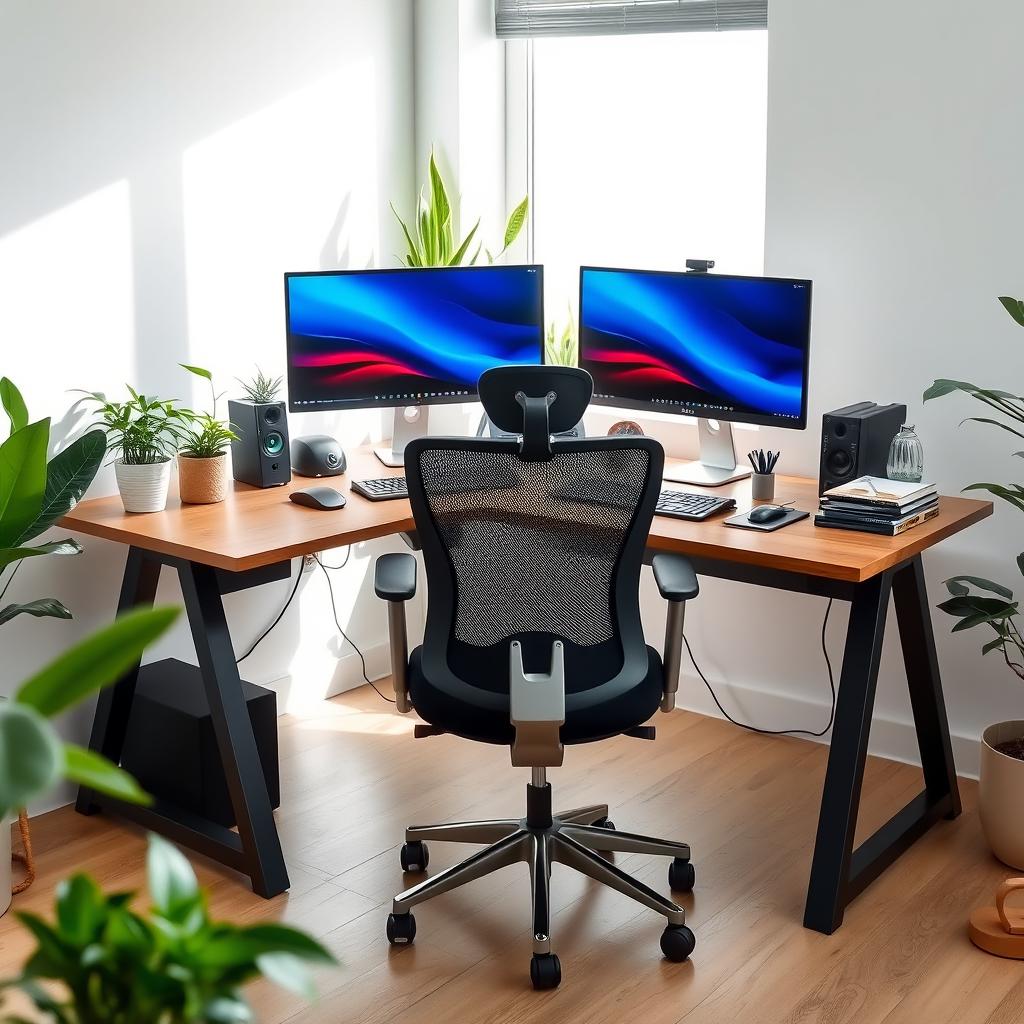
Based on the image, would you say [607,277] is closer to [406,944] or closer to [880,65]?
[880,65]

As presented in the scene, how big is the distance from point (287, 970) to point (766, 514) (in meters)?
2.26

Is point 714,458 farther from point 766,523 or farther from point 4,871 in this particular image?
point 4,871

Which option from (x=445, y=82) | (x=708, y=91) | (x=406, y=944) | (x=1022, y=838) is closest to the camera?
(x=406, y=944)

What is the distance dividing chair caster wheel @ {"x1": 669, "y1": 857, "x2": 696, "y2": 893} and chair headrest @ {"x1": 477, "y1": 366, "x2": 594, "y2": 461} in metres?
1.02

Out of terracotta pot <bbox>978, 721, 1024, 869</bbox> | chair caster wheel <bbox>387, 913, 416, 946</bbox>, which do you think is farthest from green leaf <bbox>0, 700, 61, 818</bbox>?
terracotta pot <bbox>978, 721, 1024, 869</bbox>

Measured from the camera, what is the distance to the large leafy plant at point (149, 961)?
800 mm

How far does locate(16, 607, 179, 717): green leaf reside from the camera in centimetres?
83

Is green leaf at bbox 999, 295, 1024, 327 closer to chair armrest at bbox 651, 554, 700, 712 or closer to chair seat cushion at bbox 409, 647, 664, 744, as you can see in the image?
chair armrest at bbox 651, 554, 700, 712

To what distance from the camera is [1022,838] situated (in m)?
2.87

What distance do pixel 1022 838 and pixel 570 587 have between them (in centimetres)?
122

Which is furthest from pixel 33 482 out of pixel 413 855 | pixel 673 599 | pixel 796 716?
pixel 796 716

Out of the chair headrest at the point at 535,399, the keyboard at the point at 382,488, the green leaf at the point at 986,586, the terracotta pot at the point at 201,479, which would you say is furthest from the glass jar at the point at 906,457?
the terracotta pot at the point at 201,479

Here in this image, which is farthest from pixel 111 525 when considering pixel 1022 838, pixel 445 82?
pixel 1022 838

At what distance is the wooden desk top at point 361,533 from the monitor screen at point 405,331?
32 centimetres
